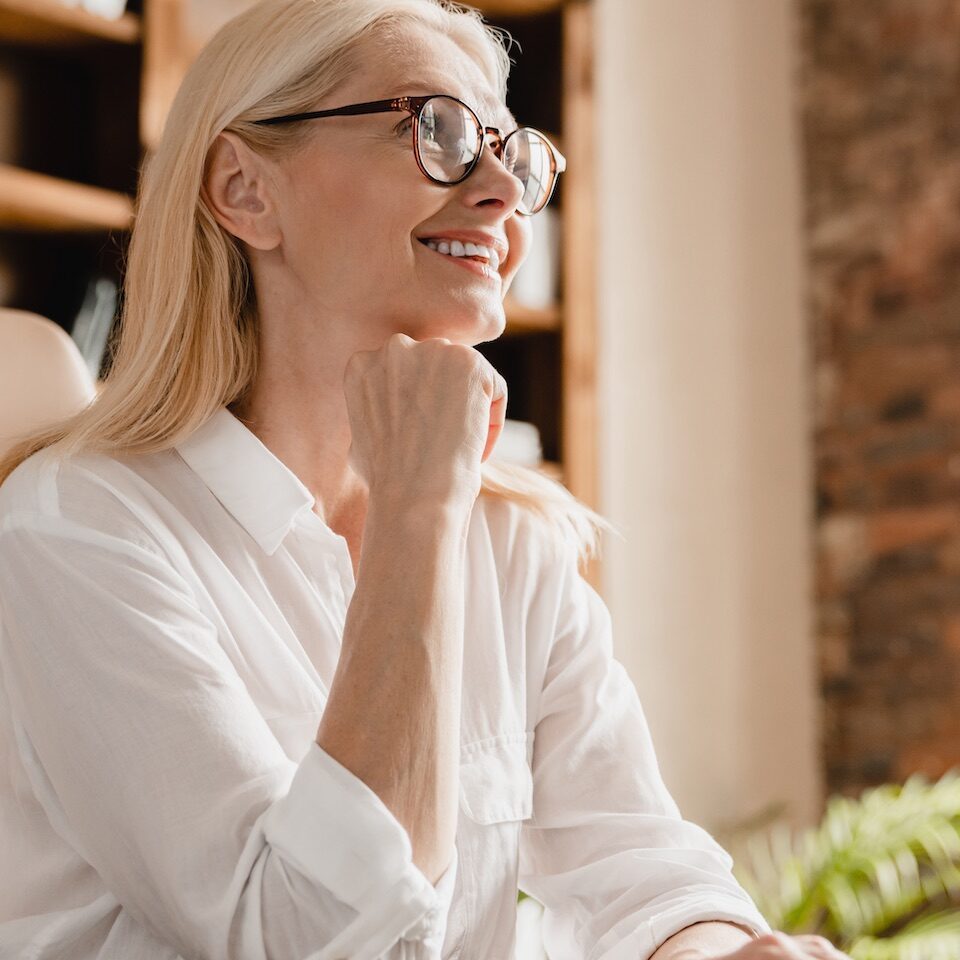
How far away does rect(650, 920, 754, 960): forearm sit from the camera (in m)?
0.98

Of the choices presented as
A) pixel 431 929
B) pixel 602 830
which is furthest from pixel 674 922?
pixel 431 929

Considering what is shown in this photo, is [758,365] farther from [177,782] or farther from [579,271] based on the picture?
[177,782]

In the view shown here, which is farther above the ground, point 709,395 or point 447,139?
point 447,139

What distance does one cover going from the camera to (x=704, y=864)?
111 centimetres

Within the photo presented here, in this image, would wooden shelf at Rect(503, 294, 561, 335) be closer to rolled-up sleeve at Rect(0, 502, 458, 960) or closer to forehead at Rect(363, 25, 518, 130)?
forehead at Rect(363, 25, 518, 130)

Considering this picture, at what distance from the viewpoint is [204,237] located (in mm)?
1248

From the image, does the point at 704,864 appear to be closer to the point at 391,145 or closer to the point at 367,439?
the point at 367,439

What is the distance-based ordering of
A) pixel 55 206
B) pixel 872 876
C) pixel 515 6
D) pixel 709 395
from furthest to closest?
pixel 709 395
pixel 515 6
pixel 872 876
pixel 55 206

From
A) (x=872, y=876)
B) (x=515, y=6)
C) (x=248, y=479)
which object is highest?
(x=515, y=6)

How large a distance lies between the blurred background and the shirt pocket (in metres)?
1.56

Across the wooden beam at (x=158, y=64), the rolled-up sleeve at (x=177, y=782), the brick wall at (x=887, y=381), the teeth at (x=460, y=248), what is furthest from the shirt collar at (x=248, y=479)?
the brick wall at (x=887, y=381)

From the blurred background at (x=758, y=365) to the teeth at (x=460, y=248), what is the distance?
1497 mm

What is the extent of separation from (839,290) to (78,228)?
205cm

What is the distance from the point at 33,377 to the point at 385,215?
44cm
